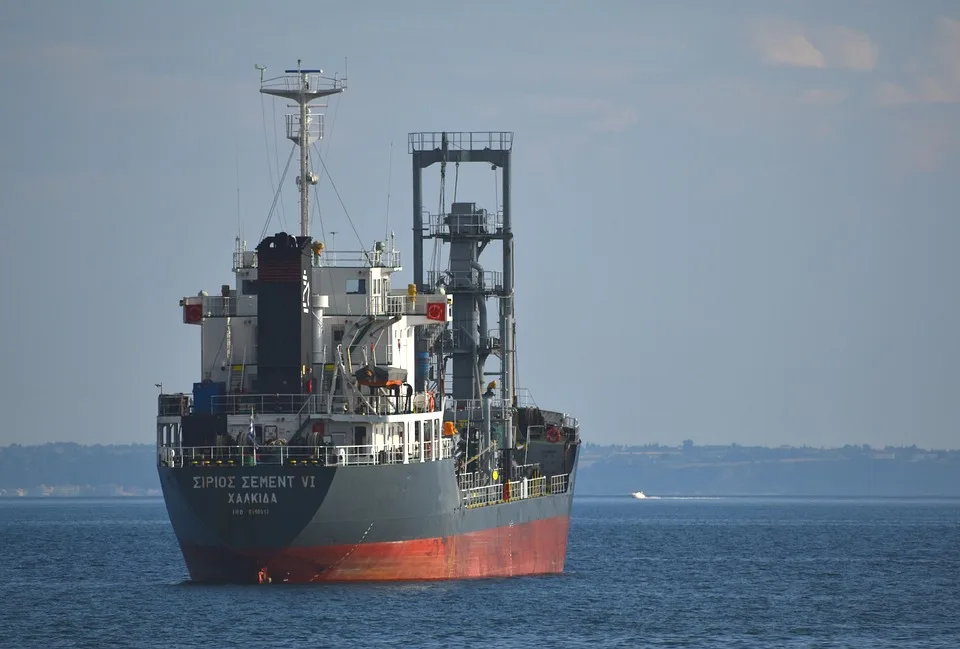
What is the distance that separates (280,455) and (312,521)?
2.08 metres

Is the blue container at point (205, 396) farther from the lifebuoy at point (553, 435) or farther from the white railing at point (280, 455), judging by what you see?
the lifebuoy at point (553, 435)

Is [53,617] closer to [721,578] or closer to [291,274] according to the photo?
[291,274]

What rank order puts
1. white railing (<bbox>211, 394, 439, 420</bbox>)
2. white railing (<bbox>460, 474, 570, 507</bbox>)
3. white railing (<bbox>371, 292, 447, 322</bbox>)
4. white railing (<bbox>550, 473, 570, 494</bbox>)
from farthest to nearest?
white railing (<bbox>550, 473, 570, 494</bbox>) < white railing (<bbox>460, 474, 570, 507</bbox>) < white railing (<bbox>371, 292, 447, 322</bbox>) < white railing (<bbox>211, 394, 439, 420</bbox>)

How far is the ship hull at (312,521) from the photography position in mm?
49812

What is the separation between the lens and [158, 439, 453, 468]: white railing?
50.8 metres

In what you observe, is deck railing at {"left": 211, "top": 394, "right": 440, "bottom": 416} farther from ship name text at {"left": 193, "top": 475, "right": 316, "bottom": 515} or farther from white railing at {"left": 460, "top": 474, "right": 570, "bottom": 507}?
white railing at {"left": 460, "top": 474, "right": 570, "bottom": 507}

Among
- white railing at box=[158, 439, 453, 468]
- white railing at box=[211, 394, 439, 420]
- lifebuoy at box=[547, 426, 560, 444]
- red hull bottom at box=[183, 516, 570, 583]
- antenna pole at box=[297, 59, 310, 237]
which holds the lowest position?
red hull bottom at box=[183, 516, 570, 583]

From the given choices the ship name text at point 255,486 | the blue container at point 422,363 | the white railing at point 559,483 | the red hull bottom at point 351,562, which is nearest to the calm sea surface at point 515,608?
the red hull bottom at point 351,562

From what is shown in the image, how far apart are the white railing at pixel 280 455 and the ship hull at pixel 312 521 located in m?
0.59

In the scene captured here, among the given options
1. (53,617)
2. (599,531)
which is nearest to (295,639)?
(53,617)

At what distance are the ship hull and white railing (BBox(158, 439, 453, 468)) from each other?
0.59m

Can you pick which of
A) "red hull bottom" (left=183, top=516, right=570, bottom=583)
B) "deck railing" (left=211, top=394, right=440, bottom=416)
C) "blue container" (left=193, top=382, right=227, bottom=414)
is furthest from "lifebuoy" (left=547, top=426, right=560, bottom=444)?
"blue container" (left=193, top=382, right=227, bottom=414)

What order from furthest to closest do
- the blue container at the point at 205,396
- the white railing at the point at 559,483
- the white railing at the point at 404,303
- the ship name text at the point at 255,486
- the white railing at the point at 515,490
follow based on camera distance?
the white railing at the point at 559,483, the white railing at the point at 515,490, the white railing at the point at 404,303, the blue container at the point at 205,396, the ship name text at the point at 255,486

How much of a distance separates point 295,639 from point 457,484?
14130mm
